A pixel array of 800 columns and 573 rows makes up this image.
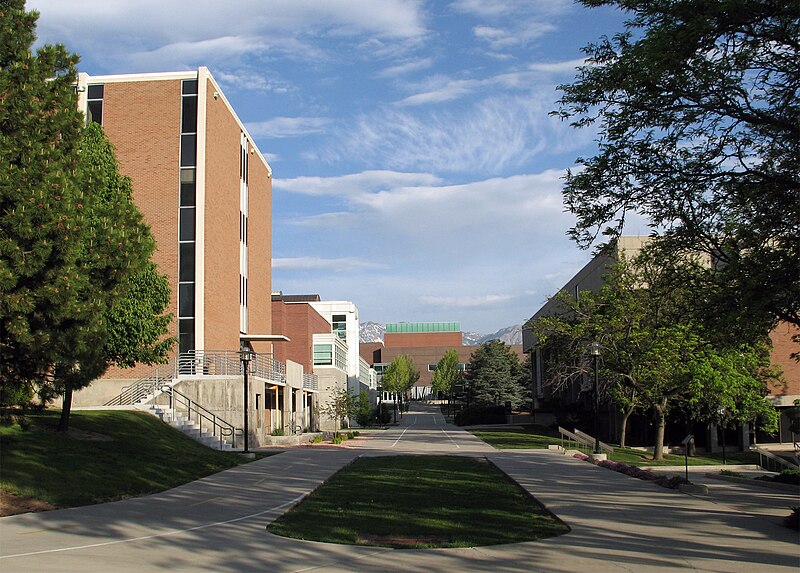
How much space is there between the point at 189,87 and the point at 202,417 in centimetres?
1770

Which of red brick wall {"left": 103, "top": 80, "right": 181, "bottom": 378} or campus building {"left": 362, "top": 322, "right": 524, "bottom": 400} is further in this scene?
campus building {"left": 362, "top": 322, "right": 524, "bottom": 400}

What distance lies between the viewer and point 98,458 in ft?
67.4

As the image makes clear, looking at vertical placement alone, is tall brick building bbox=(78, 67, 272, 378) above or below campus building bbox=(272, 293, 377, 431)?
above

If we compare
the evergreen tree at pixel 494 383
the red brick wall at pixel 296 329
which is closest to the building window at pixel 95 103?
the red brick wall at pixel 296 329

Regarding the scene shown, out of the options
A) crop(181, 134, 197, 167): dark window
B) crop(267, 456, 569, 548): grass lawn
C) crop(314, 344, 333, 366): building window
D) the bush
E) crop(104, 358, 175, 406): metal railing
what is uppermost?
crop(181, 134, 197, 167): dark window

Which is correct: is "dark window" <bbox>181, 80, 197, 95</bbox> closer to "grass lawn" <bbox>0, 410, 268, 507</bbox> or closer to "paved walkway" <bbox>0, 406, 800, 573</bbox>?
"grass lawn" <bbox>0, 410, 268, 507</bbox>

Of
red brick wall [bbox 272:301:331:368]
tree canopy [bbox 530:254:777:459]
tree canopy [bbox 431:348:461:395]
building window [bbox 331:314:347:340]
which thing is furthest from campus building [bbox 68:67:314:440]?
tree canopy [bbox 431:348:461:395]

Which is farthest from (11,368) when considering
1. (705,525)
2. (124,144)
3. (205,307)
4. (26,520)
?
(124,144)

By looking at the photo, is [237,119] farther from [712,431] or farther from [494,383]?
[494,383]

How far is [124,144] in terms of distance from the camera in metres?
41.0

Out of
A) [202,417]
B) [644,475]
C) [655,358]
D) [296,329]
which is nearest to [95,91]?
[202,417]

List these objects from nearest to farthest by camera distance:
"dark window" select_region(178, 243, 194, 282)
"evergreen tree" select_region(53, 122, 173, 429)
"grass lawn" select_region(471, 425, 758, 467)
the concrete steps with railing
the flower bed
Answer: "evergreen tree" select_region(53, 122, 173, 429), the flower bed, the concrete steps with railing, "grass lawn" select_region(471, 425, 758, 467), "dark window" select_region(178, 243, 194, 282)

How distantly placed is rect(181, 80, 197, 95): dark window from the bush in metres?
49.0

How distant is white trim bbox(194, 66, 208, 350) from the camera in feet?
130
